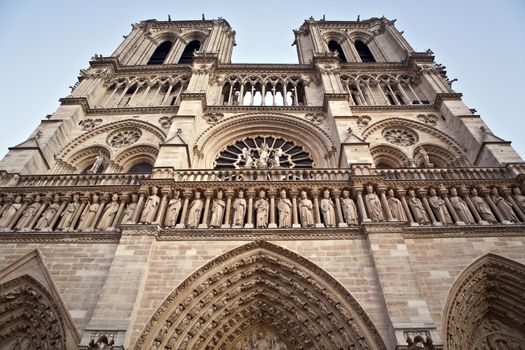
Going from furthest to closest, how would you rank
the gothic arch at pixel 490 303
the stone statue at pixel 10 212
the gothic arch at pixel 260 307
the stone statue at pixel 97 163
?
1. the stone statue at pixel 97 163
2. the stone statue at pixel 10 212
3. the gothic arch at pixel 490 303
4. the gothic arch at pixel 260 307

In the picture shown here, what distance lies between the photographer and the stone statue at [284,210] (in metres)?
8.57

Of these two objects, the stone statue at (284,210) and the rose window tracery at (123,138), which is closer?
the stone statue at (284,210)

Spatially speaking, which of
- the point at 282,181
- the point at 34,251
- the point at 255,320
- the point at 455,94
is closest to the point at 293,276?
the point at 255,320

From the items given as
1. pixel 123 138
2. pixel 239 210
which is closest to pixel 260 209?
pixel 239 210

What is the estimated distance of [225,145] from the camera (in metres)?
13.4

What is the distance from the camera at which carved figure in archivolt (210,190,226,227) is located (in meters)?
8.61

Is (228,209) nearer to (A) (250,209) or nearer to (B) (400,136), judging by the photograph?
(A) (250,209)

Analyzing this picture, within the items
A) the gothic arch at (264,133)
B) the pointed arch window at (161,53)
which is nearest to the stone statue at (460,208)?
the gothic arch at (264,133)

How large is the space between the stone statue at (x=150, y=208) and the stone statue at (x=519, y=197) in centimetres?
856

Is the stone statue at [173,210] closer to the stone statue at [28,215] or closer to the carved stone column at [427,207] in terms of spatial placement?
the stone statue at [28,215]

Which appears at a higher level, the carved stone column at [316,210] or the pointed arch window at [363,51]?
the pointed arch window at [363,51]

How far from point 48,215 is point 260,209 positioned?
506 centimetres

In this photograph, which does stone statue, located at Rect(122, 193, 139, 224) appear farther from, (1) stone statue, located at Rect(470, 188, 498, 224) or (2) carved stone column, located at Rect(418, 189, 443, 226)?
(1) stone statue, located at Rect(470, 188, 498, 224)

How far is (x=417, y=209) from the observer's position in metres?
8.91
